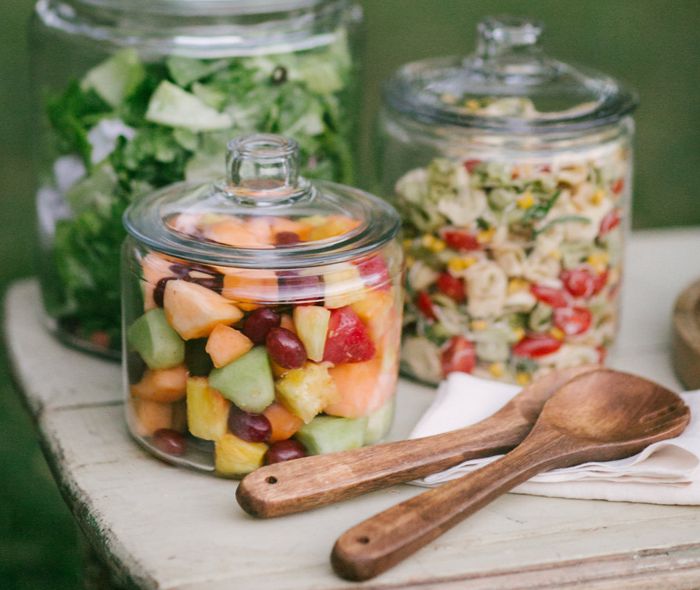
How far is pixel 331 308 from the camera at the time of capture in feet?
2.84

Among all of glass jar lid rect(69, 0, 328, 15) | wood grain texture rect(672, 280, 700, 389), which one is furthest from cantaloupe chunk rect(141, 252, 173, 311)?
wood grain texture rect(672, 280, 700, 389)

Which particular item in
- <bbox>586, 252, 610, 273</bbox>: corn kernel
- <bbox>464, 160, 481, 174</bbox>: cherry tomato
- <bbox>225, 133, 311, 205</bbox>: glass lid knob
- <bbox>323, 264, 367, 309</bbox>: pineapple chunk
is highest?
<bbox>225, 133, 311, 205</bbox>: glass lid knob

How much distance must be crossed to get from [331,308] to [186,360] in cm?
13

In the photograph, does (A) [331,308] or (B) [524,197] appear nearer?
(A) [331,308]

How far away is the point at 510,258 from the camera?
1.03 m

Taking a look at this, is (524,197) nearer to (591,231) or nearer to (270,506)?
(591,231)

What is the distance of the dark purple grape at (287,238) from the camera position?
0.87 m

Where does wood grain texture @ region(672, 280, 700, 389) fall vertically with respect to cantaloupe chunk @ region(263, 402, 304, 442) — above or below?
below

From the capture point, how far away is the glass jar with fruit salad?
0.85m

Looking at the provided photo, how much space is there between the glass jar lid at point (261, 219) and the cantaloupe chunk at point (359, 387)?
3.8 inches

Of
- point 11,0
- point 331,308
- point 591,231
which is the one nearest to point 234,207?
point 331,308

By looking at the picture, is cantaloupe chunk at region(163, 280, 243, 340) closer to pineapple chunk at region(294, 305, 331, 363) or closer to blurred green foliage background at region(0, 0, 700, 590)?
pineapple chunk at region(294, 305, 331, 363)

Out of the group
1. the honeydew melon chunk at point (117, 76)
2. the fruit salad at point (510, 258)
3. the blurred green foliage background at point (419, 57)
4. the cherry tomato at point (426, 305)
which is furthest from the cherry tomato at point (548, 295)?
the blurred green foliage background at point (419, 57)

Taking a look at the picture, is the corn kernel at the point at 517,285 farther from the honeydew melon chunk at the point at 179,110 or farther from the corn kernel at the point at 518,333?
the honeydew melon chunk at the point at 179,110
